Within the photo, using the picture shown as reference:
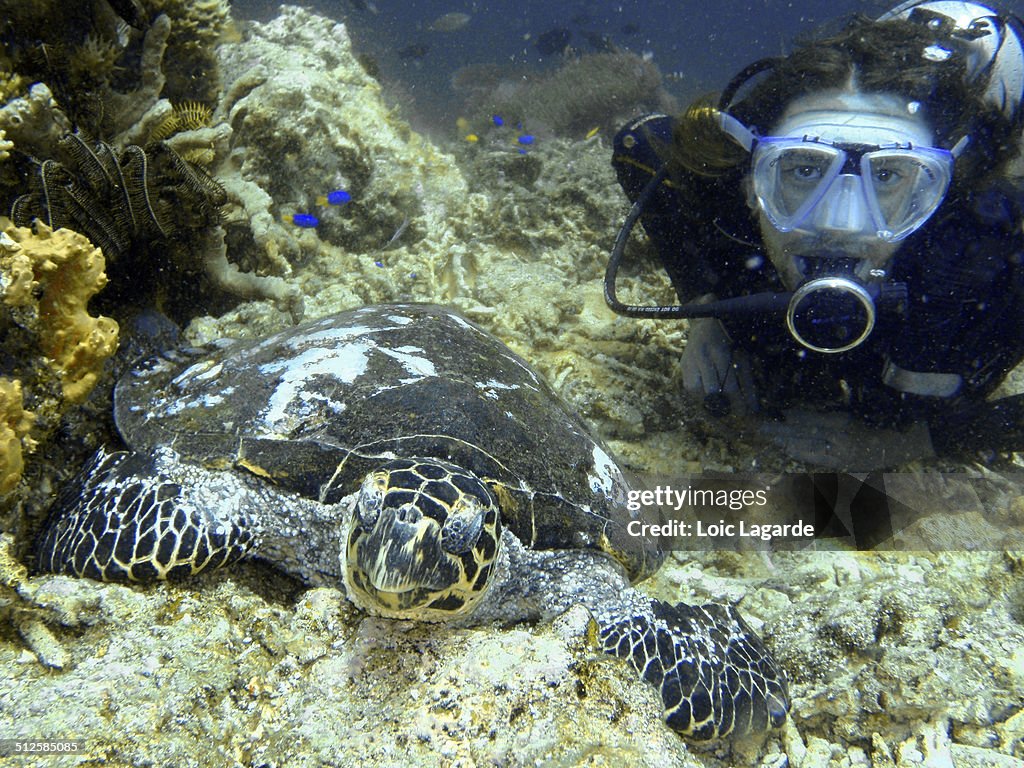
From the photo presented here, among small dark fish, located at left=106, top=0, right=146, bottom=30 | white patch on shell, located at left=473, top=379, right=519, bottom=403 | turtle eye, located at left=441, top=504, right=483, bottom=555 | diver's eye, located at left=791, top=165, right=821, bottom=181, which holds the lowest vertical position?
white patch on shell, located at left=473, top=379, right=519, bottom=403

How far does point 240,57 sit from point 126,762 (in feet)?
18.5

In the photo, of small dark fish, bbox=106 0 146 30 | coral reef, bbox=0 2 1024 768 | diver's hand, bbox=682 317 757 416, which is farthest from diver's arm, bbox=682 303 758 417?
small dark fish, bbox=106 0 146 30

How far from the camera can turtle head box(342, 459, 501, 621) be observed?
1467mm

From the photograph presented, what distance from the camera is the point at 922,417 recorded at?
10.4 ft

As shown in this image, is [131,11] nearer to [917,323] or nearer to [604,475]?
[604,475]

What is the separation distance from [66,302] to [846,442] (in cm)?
369

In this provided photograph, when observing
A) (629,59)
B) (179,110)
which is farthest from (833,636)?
(629,59)

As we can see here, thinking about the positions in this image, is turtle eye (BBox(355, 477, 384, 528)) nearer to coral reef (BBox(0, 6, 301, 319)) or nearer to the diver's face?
coral reef (BBox(0, 6, 301, 319))

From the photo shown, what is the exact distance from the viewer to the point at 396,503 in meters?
1.55

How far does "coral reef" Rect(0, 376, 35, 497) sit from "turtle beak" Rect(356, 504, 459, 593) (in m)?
0.88

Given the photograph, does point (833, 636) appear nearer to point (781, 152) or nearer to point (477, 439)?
point (477, 439)
